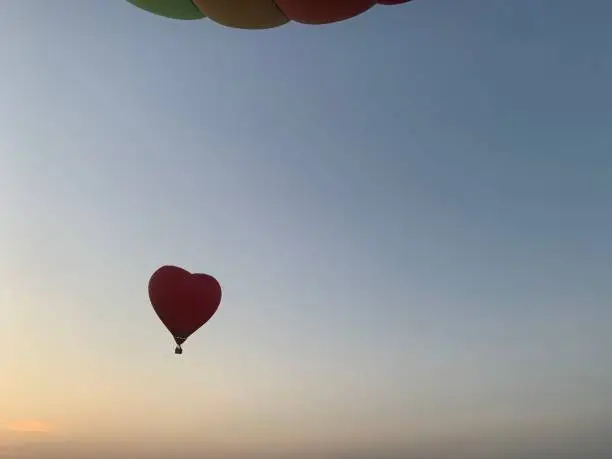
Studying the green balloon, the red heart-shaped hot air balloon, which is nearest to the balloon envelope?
the green balloon

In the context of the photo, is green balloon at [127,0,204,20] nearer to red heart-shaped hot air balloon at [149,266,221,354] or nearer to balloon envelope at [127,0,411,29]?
balloon envelope at [127,0,411,29]

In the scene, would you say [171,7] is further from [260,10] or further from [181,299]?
[181,299]

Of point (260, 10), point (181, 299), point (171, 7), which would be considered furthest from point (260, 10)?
point (181, 299)

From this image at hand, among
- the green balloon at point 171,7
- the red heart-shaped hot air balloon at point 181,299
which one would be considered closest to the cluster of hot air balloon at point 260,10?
the green balloon at point 171,7

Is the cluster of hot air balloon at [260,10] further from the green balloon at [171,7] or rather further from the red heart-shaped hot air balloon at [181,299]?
the red heart-shaped hot air balloon at [181,299]

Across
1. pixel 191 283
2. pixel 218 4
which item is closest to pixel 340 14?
pixel 218 4

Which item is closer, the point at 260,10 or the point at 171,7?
the point at 260,10

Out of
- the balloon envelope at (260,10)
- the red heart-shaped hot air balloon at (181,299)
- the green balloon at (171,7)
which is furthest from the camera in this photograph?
the red heart-shaped hot air balloon at (181,299)
